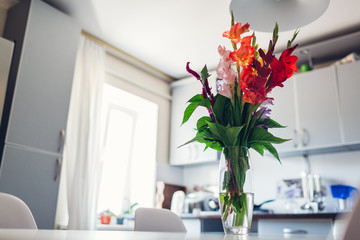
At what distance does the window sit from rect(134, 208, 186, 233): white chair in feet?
6.79

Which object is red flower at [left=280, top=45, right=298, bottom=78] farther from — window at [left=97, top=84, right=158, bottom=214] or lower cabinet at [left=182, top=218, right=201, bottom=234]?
window at [left=97, top=84, right=158, bottom=214]

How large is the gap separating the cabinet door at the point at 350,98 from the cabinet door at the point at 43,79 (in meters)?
2.59

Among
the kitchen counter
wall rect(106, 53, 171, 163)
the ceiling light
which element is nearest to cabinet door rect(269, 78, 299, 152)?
the kitchen counter

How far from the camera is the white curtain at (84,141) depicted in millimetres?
3078

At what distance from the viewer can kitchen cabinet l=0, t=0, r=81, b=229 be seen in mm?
2529

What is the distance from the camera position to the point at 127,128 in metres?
4.31

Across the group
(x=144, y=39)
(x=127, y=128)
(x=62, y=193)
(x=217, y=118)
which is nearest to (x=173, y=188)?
(x=127, y=128)

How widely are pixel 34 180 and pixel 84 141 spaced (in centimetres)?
77

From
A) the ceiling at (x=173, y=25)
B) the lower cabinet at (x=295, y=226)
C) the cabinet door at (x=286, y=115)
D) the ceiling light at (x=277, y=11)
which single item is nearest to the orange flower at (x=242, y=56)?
the ceiling light at (x=277, y=11)

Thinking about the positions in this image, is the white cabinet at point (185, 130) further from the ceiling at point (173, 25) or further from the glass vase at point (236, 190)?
the glass vase at point (236, 190)

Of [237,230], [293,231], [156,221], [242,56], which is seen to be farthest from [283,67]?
[293,231]

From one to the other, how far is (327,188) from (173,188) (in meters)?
1.81

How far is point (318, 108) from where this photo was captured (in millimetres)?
3383

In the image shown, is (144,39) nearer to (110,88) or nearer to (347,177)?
(110,88)
